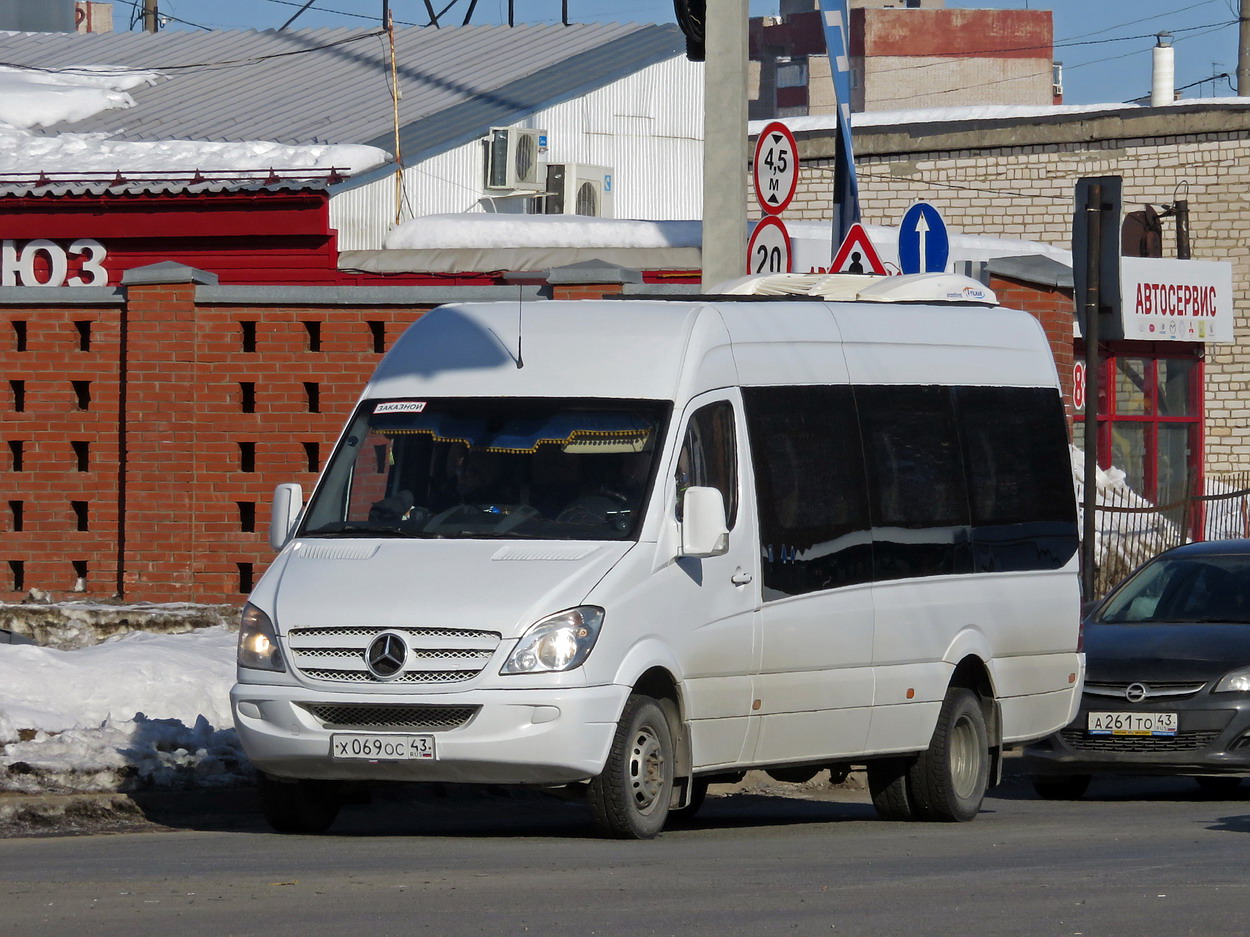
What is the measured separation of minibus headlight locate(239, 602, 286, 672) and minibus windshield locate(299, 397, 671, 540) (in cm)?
57

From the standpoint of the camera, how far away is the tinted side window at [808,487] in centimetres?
1016

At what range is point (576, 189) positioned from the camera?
1401 inches

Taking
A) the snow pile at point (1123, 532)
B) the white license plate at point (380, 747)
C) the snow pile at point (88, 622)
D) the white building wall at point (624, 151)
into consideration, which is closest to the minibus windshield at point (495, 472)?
the white license plate at point (380, 747)

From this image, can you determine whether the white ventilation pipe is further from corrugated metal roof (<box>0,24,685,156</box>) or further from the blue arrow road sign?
the blue arrow road sign

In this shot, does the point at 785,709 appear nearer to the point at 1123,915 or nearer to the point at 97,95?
the point at 1123,915

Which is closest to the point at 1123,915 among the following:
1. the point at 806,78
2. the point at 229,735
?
the point at 229,735

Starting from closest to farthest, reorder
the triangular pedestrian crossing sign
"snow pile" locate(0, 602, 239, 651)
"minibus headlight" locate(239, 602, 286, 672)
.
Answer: "minibus headlight" locate(239, 602, 286, 672) → "snow pile" locate(0, 602, 239, 651) → the triangular pedestrian crossing sign

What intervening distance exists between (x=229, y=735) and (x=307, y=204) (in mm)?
15203

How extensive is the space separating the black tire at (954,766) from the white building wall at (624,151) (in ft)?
68.3

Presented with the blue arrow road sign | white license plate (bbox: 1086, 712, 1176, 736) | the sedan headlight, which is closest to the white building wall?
the blue arrow road sign

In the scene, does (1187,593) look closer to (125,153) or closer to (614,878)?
(614,878)

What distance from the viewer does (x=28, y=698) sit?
12.1 metres

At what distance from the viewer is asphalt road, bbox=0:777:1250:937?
281 inches

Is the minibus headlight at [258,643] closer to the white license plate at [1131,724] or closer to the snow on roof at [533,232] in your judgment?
the white license plate at [1131,724]
